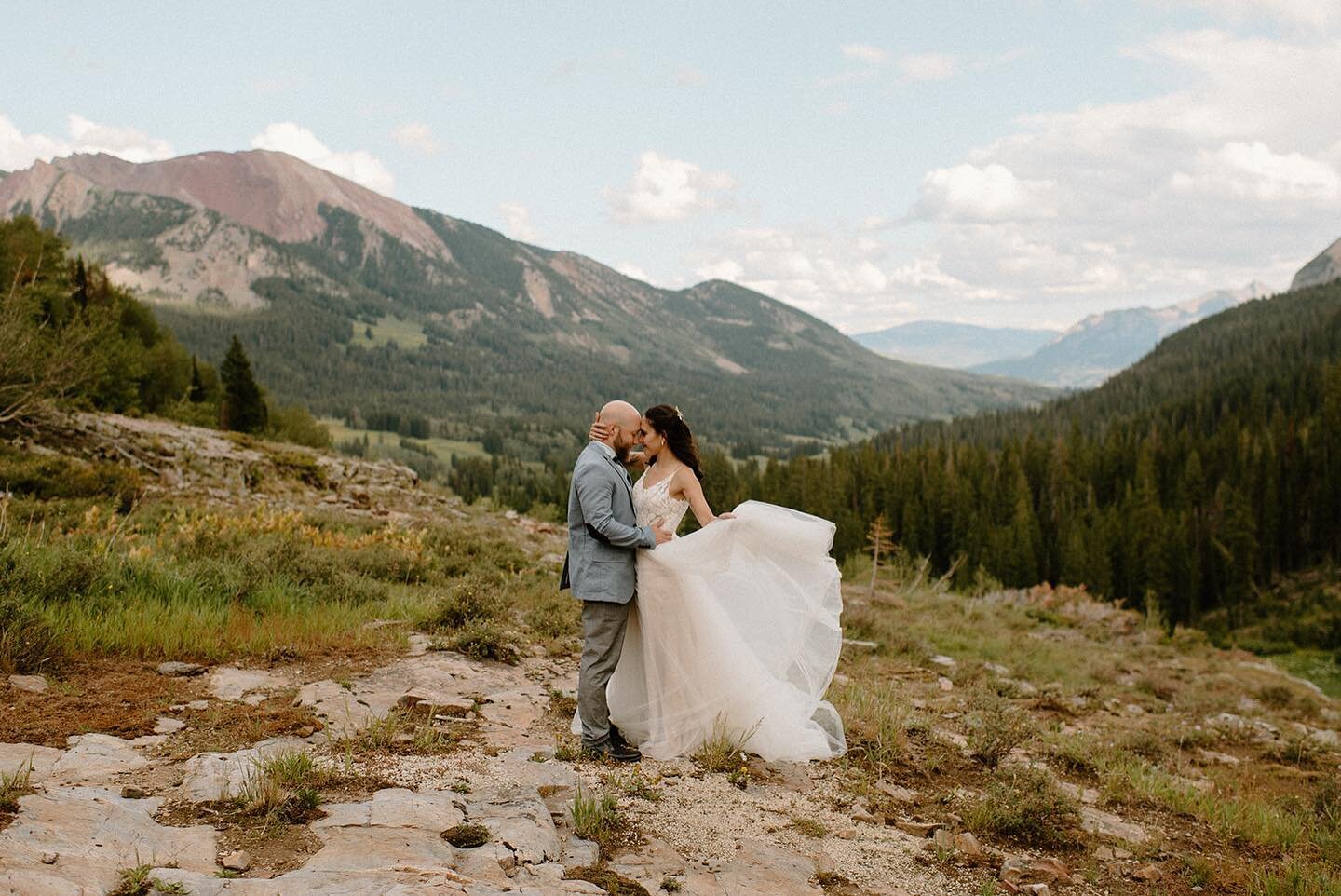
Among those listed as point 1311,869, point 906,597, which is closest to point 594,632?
point 1311,869

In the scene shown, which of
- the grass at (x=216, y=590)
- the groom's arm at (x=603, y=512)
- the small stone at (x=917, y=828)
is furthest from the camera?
the grass at (x=216, y=590)

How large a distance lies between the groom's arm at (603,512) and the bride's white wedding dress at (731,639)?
43cm

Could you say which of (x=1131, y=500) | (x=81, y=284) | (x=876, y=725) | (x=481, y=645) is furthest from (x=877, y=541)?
(x=1131, y=500)

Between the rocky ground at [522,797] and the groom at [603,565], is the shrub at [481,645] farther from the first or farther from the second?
the groom at [603,565]

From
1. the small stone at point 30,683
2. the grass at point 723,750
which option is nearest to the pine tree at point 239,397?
the small stone at point 30,683

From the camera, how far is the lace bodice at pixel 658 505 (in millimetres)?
7145

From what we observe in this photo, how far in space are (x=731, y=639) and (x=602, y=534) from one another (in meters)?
1.58

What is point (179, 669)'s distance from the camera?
7.56m

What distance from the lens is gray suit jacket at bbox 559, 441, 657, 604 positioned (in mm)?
6477

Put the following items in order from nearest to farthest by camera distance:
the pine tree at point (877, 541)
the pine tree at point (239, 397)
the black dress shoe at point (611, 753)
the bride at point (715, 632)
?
1. the black dress shoe at point (611, 753)
2. the bride at point (715, 632)
3. the pine tree at point (877, 541)
4. the pine tree at point (239, 397)

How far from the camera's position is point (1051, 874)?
5.60 meters

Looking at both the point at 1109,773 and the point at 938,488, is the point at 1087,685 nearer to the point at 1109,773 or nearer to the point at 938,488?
the point at 1109,773

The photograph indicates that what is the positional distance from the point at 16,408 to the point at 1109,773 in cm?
2055

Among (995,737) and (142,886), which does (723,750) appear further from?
(142,886)
